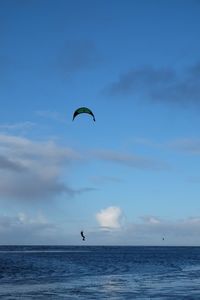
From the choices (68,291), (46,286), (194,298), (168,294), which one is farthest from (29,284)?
(194,298)

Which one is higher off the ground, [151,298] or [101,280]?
[101,280]

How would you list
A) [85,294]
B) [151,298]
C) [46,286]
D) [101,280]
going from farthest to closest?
[101,280] < [46,286] < [85,294] < [151,298]

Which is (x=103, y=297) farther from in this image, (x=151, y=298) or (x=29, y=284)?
(x=29, y=284)

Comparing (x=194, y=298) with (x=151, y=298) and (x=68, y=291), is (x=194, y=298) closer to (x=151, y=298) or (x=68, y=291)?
(x=151, y=298)

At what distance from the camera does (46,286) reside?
37.4m

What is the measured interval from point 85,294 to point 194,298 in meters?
7.42

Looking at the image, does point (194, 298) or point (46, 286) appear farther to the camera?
point (46, 286)

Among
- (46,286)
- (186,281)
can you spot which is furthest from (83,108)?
(186,281)

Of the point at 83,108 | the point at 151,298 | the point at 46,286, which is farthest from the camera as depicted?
the point at 83,108

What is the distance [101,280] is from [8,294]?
13.5 meters

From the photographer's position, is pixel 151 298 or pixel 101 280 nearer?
pixel 151 298

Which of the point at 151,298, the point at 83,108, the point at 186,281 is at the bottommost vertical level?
the point at 151,298

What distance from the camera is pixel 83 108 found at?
40.8 m

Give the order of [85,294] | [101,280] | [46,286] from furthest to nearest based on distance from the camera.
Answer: [101,280], [46,286], [85,294]
